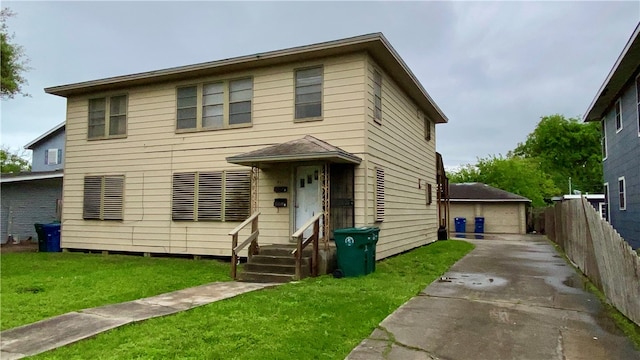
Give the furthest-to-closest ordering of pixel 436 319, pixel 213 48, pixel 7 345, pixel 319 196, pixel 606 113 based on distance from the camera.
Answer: pixel 213 48 → pixel 606 113 → pixel 319 196 → pixel 436 319 → pixel 7 345

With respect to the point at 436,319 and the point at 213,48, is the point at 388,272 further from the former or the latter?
the point at 213,48

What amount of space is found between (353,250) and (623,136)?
9682mm

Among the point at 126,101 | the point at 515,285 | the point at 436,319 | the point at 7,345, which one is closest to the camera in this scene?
the point at 7,345

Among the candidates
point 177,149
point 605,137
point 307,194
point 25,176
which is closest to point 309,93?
point 307,194

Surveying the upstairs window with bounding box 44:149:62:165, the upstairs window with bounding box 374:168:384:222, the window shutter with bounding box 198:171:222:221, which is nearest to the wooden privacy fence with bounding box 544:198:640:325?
the upstairs window with bounding box 374:168:384:222

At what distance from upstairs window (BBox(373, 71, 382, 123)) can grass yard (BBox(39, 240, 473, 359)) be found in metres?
4.33

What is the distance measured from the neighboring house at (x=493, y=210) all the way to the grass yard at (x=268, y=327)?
70.0ft

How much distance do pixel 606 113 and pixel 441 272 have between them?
10518mm

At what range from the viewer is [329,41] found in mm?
9305

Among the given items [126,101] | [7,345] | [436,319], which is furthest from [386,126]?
[7,345]

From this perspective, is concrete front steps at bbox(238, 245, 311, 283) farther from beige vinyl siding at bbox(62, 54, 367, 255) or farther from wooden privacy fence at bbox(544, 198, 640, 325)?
wooden privacy fence at bbox(544, 198, 640, 325)

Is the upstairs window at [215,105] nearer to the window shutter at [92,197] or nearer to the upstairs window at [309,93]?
the upstairs window at [309,93]

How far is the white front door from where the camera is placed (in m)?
9.83

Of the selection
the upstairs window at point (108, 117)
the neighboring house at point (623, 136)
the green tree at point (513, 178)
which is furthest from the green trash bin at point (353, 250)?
the green tree at point (513, 178)
